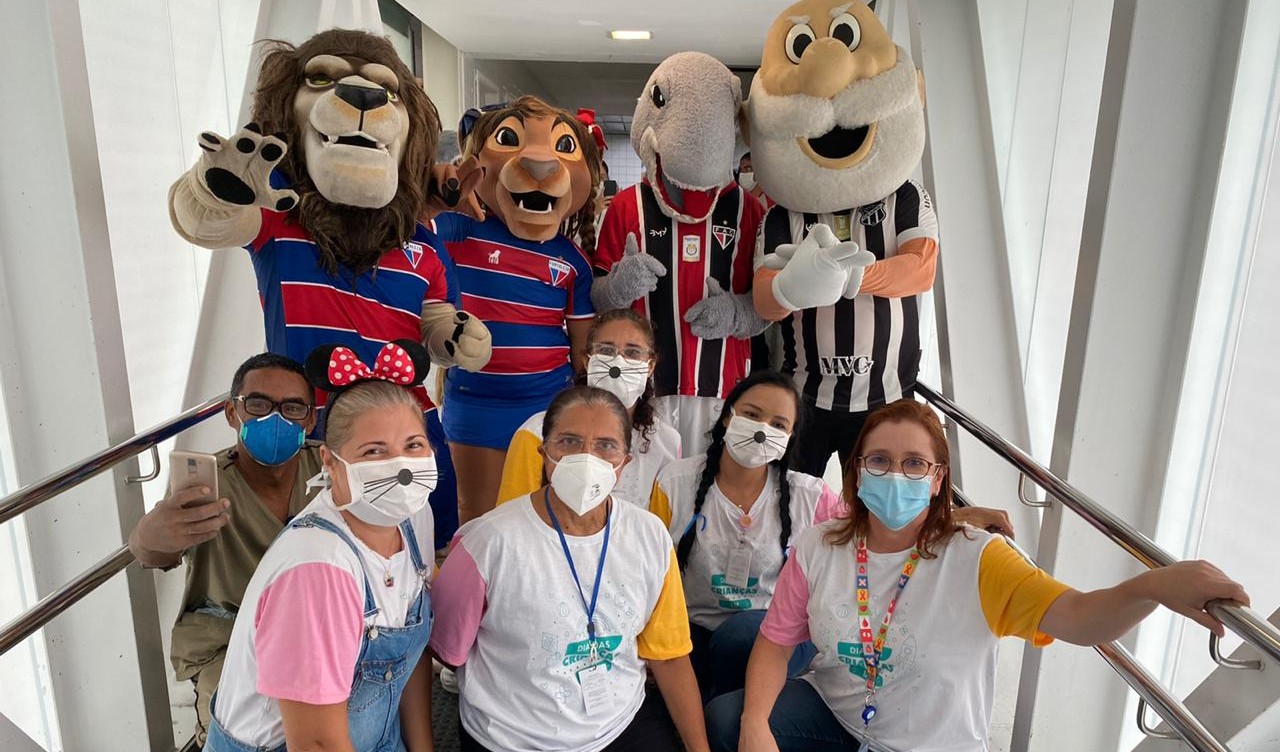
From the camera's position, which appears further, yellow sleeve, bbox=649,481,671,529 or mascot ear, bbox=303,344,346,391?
yellow sleeve, bbox=649,481,671,529

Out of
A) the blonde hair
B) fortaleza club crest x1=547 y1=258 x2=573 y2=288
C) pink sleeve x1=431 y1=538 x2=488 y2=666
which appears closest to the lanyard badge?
pink sleeve x1=431 y1=538 x2=488 y2=666

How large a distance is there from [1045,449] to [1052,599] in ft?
5.83

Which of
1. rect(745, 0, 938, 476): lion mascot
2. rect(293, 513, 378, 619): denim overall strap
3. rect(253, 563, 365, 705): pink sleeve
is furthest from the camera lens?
rect(745, 0, 938, 476): lion mascot

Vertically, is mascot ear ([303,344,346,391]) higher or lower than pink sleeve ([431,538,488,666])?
higher

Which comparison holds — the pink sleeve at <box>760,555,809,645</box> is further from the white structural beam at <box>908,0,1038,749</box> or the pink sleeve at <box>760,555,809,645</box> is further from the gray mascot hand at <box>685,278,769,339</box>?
the white structural beam at <box>908,0,1038,749</box>

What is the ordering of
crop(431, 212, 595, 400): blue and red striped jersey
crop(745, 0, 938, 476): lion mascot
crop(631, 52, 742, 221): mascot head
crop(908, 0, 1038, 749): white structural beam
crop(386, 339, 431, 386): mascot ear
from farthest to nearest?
crop(908, 0, 1038, 749): white structural beam, crop(431, 212, 595, 400): blue and red striped jersey, crop(631, 52, 742, 221): mascot head, crop(745, 0, 938, 476): lion mascot, crop(386, 339, 431, 386): mascot ear

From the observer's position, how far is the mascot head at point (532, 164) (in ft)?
8.07

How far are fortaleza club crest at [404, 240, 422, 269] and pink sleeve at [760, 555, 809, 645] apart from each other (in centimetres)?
118

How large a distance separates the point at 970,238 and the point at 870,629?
2.14 meters

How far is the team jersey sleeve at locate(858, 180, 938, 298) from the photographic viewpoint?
2.35 metres

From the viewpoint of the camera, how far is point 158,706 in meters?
2.03

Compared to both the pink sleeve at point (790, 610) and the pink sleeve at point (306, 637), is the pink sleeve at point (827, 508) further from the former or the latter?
the pink sleeve at point (306, 637)

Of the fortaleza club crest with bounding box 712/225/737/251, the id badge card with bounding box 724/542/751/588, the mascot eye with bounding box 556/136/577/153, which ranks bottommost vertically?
the id badge card with bounding box 724/542/751/588

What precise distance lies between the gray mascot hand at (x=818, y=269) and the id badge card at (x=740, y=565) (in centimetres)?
69
